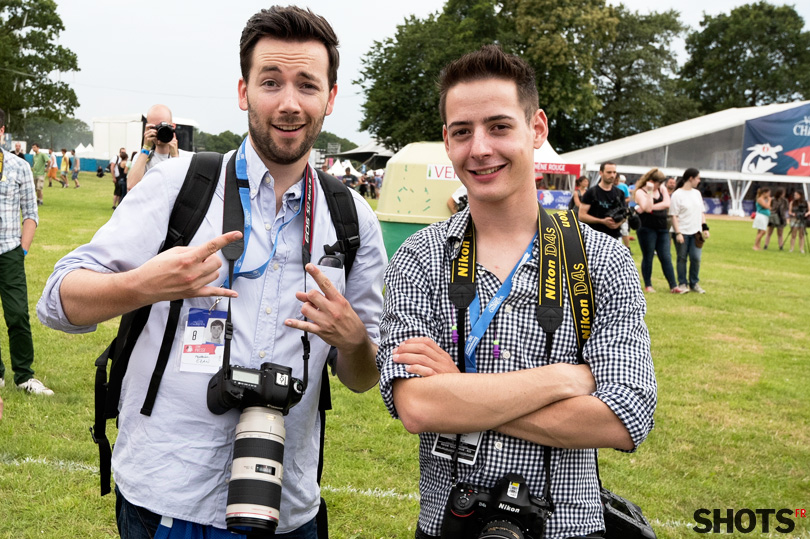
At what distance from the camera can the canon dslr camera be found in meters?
1.91

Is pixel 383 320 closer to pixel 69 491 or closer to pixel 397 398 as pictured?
pixel 397 398

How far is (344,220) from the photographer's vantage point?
2.39 metres

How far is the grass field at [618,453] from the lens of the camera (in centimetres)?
440

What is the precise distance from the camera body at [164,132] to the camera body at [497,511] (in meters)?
5.32

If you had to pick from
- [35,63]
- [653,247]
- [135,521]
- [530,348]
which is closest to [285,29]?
[530,348]

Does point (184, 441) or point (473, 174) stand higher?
point (473, 174)

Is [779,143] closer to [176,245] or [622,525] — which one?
[622,525]

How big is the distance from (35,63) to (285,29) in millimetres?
57700

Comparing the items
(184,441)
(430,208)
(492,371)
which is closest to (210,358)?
(184,441)

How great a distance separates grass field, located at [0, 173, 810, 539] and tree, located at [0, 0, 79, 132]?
48086 mm

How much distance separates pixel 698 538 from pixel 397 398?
125 inches

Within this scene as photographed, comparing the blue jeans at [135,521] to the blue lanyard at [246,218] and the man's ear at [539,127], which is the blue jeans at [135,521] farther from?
the man's ear at [539,127]

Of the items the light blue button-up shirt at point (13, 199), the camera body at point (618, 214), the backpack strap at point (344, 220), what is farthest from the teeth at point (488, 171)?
the camera body at point (618, 214)

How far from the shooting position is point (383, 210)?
1060cm
